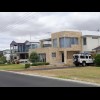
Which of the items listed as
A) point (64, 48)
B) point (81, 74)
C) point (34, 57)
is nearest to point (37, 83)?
point (81, 74)

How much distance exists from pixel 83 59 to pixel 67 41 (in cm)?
952

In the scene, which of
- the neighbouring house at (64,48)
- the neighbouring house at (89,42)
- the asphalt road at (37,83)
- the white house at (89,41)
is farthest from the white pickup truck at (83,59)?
the asphalt road at (37,83)

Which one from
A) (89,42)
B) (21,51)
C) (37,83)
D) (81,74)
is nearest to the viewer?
(37,83)

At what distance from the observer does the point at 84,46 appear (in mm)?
54000

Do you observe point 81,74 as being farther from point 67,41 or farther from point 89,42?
point 89,42

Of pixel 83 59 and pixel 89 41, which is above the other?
pixel 89 41

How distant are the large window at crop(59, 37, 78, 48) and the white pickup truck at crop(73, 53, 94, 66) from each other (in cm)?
838

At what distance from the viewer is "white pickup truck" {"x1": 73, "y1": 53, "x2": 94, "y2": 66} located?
4500 cm

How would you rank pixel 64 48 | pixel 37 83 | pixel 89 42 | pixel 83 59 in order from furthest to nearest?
pixel 89 42 < pixel 64 48 < pixel 83 59 < pixel 37 83

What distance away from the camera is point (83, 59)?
1774 inches

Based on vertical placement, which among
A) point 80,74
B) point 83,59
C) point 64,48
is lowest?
point 80,74

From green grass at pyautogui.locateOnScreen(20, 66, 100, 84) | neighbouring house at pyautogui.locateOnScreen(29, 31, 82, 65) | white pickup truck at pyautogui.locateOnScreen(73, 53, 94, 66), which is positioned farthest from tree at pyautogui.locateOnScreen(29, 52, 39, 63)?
green grass at pyautogui.locateOnScreen(20, 66, 100, 84)
